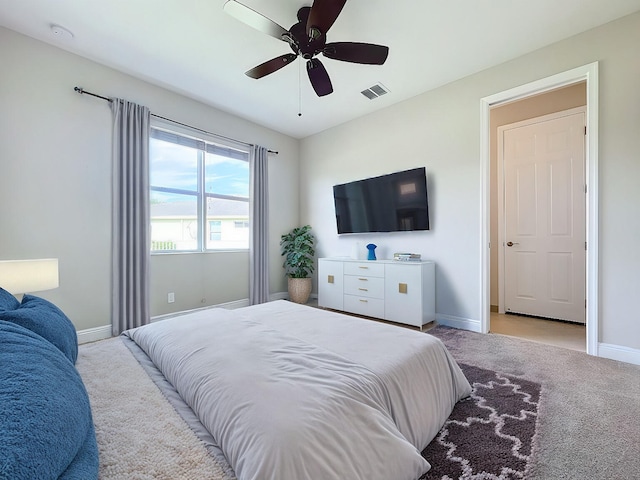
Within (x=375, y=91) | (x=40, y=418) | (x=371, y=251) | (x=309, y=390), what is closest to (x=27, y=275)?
(x=40, y=418)

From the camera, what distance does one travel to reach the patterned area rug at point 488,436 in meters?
1.21

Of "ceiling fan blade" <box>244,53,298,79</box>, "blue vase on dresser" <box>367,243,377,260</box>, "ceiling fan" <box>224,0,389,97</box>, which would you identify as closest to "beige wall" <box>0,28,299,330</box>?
"ceiling fan blade" <box>244,53,298,79</box>

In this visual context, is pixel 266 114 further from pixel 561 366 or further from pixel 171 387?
pixel 561 366

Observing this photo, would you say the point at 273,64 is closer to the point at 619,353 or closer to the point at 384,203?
the point at 384,203

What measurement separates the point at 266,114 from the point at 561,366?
4269mm

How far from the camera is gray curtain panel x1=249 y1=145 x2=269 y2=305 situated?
4.26 meters

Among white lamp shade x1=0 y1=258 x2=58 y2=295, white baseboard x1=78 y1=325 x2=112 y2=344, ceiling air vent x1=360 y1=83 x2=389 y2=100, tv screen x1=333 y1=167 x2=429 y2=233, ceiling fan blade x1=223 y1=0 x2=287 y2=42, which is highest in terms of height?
ceiling air vent x1=360 y1=83 x2=389 y2=100

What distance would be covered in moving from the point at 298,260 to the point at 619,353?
145 inches

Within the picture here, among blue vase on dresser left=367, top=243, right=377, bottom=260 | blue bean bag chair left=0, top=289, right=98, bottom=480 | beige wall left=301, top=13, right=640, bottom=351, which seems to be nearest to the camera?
blue bean bag chair left=0, top=289, right=98, bottom=480

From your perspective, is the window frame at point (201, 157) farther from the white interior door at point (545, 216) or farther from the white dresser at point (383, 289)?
the white interior door at point (545, 216)

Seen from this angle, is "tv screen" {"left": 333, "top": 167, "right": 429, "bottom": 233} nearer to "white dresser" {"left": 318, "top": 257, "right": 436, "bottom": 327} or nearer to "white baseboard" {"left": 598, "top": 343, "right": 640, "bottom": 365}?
"white dresser" {"left": 318, "top": 257, "right": 436, "bottom": 327}

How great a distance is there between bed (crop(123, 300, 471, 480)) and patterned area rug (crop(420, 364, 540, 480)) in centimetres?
9

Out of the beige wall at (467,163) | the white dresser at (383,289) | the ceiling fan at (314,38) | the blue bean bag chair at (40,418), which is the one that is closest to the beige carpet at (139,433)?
the blue bean bag chair at (40,418)

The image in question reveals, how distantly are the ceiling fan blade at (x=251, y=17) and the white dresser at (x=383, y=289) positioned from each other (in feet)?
8.34
